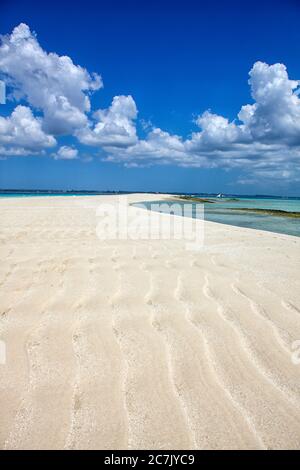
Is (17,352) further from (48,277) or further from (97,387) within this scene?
(48,277)

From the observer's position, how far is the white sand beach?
1.46m

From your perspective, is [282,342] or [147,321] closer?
[282,342]

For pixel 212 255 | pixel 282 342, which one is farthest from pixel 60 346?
pixel 212 255

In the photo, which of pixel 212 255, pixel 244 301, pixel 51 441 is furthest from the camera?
pixel 212 255

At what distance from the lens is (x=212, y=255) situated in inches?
204

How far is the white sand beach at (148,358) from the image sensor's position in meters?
1.46

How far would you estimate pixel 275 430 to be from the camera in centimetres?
147

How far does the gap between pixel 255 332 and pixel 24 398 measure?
70.7 inches

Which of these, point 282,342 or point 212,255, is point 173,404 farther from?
point 212,255

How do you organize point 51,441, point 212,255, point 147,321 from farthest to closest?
point 212,255, point 147,321, point 51,441

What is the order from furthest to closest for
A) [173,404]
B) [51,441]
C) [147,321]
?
1. [147,321]
2. [173,404]
3. [51,441]

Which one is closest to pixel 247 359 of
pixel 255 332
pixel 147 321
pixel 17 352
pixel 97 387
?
pixel 255 332

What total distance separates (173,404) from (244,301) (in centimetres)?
169

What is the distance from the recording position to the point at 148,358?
6.77ft
